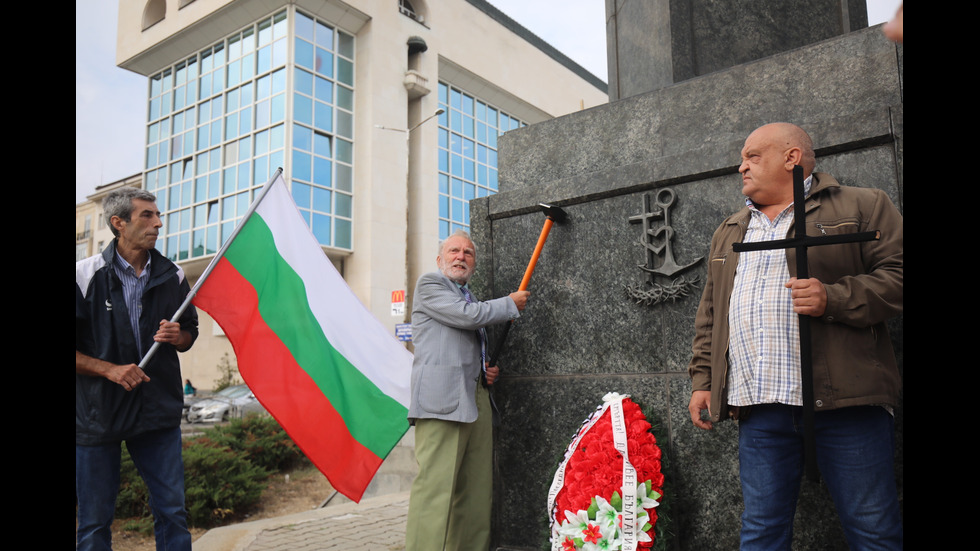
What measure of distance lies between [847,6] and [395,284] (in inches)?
1017

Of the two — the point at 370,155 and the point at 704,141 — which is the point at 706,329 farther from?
the point at 370,155

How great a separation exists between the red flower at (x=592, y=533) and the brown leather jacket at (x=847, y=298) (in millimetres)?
1112

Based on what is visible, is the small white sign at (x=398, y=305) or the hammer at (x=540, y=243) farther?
the small white sign at (x=398, y=305)

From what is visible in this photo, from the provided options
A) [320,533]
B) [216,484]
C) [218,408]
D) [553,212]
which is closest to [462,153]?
[218,408]

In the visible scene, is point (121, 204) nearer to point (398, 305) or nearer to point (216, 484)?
point (216, 484)

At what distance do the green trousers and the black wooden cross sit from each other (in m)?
2.13

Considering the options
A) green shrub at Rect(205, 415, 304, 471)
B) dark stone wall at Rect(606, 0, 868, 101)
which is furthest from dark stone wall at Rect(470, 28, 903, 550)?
green shrub at Rect(205, 415, 304, 471)

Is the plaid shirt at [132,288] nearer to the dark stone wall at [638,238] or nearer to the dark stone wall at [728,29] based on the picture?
the dark stone wall at [638,238]

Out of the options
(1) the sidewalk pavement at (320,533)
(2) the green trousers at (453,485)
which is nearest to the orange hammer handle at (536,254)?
(2) the green trousers at (453,485)

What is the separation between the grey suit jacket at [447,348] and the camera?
4.15m

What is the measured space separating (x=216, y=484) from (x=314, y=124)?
22038 mm

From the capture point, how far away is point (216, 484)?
846 cm

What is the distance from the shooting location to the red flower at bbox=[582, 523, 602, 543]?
12.0ft
